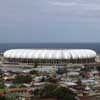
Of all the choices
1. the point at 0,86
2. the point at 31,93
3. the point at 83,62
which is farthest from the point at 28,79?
the point at 83,62

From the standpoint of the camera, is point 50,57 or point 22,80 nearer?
point 22,80

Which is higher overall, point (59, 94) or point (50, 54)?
point (59, 94)

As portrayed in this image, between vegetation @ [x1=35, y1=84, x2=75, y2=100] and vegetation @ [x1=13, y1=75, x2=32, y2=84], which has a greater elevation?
vegetation @ [x1=35, y1=84, x2=75, y2=100]

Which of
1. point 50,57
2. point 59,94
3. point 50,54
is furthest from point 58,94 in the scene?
point 50,54

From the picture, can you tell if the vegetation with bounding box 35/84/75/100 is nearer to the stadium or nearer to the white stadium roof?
the stadium

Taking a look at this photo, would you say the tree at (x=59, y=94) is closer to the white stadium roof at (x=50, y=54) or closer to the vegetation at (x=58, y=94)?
the vegetation at (x=58, y=94)

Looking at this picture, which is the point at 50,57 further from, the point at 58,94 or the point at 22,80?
the point at 58,94

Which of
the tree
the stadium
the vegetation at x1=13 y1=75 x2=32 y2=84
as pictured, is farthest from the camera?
the stadium

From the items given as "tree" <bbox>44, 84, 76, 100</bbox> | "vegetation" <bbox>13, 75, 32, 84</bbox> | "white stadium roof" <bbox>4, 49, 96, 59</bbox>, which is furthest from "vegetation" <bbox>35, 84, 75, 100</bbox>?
"white stadium roof" <bbox>4, 49, 96, 59</bbox>

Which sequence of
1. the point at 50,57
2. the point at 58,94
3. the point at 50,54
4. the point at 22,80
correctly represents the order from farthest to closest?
the point at 50,54, the point at 50,57, the point at 22,80, the point at 58,94
